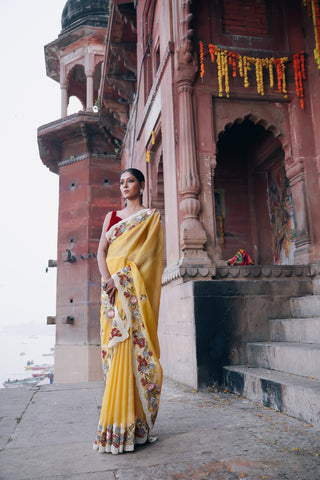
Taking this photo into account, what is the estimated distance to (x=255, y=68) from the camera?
6.25 metres

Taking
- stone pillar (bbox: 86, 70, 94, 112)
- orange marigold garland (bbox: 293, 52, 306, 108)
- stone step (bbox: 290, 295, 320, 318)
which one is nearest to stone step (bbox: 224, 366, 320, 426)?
stone step (bbox: 290, 295, 320, 318)

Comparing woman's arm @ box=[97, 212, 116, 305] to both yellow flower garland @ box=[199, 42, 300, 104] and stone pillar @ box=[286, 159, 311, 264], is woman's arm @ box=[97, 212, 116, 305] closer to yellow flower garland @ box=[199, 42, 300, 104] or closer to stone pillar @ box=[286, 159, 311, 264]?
stone pillar @ box=[286, 159, 311, 264]

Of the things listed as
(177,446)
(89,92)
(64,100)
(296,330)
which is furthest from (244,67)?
(64,100)

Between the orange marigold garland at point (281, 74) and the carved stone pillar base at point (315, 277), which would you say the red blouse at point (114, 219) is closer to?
the carved stone pillar base at point (315, 277)

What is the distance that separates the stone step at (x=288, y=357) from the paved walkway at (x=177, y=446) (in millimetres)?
455

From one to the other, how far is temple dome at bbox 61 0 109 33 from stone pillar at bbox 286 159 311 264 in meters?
13.2

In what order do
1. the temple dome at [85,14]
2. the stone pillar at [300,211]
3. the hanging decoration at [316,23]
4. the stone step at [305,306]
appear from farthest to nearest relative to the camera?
the temple dome at [85,14] → the hanging decoration at [316,23] → the stone pillar at [300,211] → the stone step at [305,306]

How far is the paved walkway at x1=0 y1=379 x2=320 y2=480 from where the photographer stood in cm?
210

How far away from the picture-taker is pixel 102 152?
1543cm

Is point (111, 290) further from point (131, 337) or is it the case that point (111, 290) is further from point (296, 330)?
point (296, 330)

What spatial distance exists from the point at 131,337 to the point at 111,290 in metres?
0.33

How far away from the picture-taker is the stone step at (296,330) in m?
3.92

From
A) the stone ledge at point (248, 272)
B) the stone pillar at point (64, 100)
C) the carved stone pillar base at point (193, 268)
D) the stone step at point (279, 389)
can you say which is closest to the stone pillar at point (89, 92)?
the stone pillar at point (64, 100)

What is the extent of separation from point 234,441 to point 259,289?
2491 millimetres
